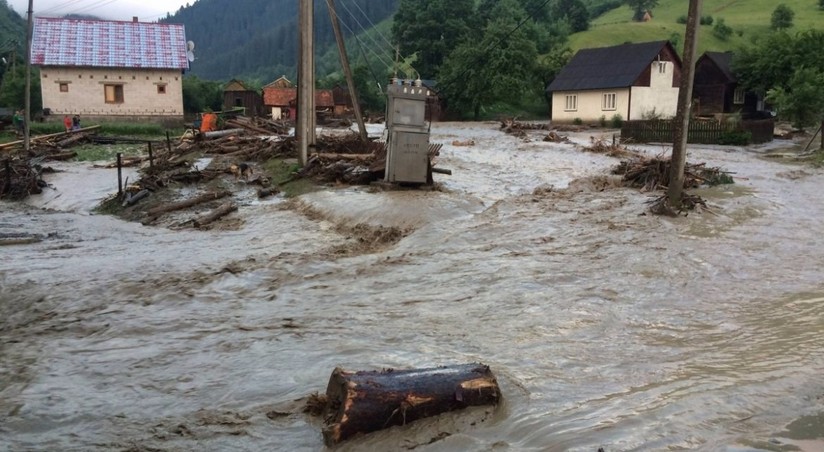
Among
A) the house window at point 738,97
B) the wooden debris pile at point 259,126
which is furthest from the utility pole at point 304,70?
the house window at point 738,97

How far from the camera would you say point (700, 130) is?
35.6 m

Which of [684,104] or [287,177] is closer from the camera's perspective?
[684,104]

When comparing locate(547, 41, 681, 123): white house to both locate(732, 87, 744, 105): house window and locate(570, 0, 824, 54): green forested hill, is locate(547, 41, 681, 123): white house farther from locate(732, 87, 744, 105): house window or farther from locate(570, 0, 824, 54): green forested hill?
locate(570, 0, 824, 54): green forested hill

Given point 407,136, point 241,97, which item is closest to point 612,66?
point 241,97

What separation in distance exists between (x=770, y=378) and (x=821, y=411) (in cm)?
70

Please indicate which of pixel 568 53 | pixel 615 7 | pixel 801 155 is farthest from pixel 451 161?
pixel 615 7

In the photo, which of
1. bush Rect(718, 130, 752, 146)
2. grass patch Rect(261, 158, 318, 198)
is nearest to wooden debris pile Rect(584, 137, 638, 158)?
bush Rect(718, 130, 752, 146)

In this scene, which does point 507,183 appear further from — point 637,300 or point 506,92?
point 506,92

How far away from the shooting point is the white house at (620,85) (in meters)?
52.1

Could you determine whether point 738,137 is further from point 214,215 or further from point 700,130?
point 214,215

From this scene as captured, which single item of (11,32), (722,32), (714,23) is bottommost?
(11,32)

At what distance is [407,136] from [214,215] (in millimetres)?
4931

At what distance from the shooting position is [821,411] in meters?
4.77

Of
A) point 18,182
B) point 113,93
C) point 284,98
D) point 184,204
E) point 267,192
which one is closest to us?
point 184,204
